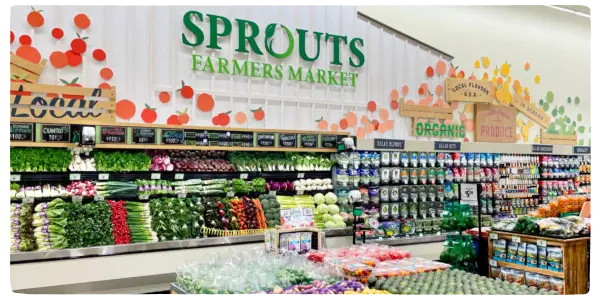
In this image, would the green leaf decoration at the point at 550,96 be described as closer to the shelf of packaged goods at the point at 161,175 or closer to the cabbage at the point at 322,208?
the shelf of packaged goods at the point at 161,175

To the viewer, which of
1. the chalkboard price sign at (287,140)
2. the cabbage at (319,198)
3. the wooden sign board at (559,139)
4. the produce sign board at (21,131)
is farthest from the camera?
the wooden sign board at (559,139)

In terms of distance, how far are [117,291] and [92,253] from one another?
25.6 inches

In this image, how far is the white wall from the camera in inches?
366

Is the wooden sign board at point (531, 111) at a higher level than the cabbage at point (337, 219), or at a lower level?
higher

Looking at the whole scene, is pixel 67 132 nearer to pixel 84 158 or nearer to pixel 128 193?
pixel 84 158

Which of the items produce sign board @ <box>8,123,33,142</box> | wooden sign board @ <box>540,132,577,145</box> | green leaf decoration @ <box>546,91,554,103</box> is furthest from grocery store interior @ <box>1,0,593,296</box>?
green leaf decoration @ <box>546,91,554,103</box>

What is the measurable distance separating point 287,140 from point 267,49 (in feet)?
4.62

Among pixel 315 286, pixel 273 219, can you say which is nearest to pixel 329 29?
pixel 273 219

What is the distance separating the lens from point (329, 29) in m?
8.22

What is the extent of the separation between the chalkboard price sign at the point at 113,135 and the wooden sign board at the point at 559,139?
29.1 feet

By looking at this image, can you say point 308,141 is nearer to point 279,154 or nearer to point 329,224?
point 279,154

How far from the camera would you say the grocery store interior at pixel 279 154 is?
15.8 ft

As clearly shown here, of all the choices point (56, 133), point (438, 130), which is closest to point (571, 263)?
point (438, 130)

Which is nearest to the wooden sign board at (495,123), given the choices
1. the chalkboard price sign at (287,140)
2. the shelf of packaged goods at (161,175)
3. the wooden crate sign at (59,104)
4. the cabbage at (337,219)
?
the shelf of packaged goods at (161,175)
